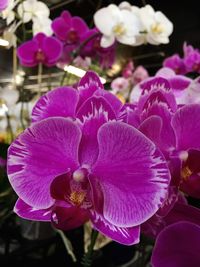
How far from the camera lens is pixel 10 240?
81 centimetres

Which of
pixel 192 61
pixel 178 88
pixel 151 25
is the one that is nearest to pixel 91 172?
pixel 178 88

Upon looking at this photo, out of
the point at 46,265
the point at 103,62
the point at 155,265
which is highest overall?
the point at 155,265

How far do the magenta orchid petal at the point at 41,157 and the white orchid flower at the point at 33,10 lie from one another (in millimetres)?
513

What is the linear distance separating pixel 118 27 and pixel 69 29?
97 mm

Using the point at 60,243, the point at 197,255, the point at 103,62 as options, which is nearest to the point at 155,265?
the point at 197,255

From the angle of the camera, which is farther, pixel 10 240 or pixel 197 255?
pixel 10 240

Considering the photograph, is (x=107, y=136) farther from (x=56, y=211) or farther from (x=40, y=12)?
(x=40, y=12)

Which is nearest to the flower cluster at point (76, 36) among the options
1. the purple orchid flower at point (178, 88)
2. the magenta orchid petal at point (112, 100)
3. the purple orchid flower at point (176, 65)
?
the purple orchid flower at point (176, 65)

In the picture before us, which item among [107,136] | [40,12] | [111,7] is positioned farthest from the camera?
[111,7]

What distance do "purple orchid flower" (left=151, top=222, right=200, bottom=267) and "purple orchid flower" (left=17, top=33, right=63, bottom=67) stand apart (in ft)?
1.95

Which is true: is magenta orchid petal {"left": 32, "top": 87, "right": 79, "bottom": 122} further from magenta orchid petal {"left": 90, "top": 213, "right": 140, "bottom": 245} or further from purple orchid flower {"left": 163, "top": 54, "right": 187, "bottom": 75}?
purple orchid flower {"left": 163, "top": 54, "right": 187, "bottom": 75}

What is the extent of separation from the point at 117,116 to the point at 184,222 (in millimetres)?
76

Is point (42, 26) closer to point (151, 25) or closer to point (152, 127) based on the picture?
point (151, 25)

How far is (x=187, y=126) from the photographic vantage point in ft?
0.86
